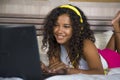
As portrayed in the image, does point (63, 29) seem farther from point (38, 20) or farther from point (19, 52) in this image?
point (19, 52)

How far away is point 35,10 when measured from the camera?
2553mm

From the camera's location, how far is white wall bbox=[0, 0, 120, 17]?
2.53m

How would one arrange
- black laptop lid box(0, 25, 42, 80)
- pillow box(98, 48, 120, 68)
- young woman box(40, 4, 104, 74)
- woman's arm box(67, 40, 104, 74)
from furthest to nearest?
pillow box(98, 48, 120, 68)
young woman box(40, 4, 104, 74)
woman's arm box(67, 40, 104, 74)
black laptop lid box(0, 25, 42, 80)

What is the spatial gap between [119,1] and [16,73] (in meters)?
1.78

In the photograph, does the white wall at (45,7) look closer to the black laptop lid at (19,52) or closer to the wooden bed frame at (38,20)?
the wooden bed frame at (38,20)

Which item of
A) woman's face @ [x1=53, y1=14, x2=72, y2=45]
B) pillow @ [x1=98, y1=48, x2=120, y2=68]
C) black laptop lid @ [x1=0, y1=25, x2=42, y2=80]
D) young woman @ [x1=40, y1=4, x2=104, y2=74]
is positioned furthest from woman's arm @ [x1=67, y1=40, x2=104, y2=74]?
black laptop lid @ [x1=0, y1=25, x2=42, y2=80]

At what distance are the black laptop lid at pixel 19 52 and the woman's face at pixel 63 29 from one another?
822mm

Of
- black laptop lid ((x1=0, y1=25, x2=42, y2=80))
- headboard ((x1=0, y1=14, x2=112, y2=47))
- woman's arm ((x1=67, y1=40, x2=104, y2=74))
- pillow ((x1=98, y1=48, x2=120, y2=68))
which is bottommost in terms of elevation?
pillow ((x1=98, y1=48, x2=120, y2=68))

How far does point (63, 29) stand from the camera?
1839mm

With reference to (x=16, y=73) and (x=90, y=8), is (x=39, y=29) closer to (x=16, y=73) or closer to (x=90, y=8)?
(x=90, y=8)

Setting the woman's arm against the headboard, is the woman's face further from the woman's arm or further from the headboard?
the headboard

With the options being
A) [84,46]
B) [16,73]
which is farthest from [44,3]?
[16,73]

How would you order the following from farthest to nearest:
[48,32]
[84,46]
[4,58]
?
1. [48,32]
2. [84,46]
3. [4,58]

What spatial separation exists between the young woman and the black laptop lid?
0.74 metres
